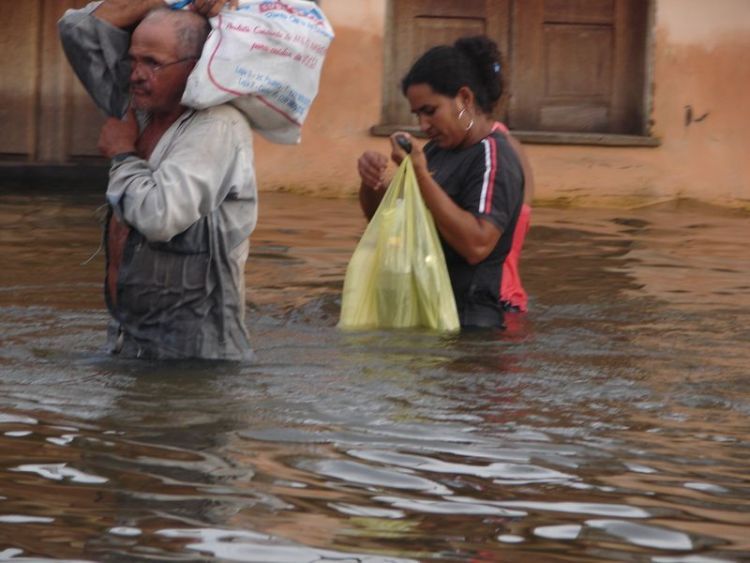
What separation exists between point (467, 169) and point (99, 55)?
68.4 inches

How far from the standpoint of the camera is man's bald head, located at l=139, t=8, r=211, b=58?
16.7ft

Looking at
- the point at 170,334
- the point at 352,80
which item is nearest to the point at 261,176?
the point at 352,80

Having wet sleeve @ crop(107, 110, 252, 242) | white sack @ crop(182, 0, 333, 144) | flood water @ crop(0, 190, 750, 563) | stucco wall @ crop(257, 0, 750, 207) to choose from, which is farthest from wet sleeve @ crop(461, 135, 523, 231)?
stucco wall @ crop(257, 0, 750, 207)

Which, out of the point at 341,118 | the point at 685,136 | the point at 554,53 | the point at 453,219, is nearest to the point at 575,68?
the point at 554,53

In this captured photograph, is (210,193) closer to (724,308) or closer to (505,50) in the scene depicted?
(724,308)

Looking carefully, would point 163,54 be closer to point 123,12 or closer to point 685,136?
point 123,12

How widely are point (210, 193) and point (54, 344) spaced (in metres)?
1.77

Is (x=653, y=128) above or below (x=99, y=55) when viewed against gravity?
below

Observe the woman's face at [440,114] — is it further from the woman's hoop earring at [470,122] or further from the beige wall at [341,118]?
the beige wall at [341,118]

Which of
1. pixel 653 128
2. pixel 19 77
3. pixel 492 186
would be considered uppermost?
pixel 19 77

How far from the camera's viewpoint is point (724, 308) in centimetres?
811

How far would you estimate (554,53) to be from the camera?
13.4m

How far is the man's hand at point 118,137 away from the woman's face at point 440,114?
1553 millimetres

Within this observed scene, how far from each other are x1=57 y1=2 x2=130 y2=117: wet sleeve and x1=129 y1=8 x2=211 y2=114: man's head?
132mm
